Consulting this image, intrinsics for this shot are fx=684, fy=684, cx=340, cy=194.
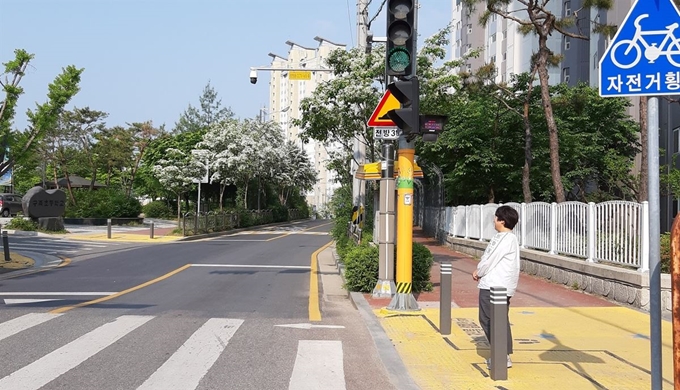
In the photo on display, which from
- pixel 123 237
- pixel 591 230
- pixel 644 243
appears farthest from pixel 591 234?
pixel 123 237

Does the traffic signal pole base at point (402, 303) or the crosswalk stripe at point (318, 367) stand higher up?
the traffic signal pole base at point (402, 303)

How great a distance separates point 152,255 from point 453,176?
1433cm

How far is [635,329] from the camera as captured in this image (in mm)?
9133

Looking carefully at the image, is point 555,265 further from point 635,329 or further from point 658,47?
point 658,47

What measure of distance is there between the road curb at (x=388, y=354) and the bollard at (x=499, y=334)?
790mm

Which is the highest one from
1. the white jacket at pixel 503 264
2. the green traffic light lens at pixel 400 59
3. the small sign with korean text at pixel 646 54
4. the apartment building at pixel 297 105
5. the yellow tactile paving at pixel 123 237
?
the apartment building at pixel 297 105

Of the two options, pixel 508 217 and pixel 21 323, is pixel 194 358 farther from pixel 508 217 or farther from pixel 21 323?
pixel 508 217

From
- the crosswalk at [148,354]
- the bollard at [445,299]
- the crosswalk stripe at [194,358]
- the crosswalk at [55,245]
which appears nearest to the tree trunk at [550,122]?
the bollard at [445,299]

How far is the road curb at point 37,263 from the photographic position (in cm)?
1652

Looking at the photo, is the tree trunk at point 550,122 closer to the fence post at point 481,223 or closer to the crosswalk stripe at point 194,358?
the fence post at point 481,223

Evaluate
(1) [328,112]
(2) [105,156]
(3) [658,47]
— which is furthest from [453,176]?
(2) [105,156]

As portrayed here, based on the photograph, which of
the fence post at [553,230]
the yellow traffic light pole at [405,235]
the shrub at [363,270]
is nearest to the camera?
the yellow traffic light pole at [405,235]

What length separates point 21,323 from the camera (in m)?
9.20

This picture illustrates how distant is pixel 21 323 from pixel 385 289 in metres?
5.41
